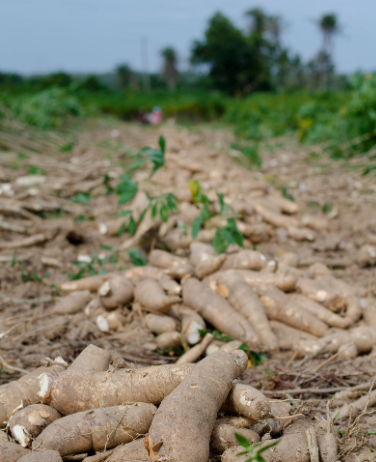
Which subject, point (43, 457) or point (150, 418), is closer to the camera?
point (43, 457)

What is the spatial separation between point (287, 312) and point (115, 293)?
3.96 feet

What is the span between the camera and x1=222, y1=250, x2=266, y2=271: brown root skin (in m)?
2.91

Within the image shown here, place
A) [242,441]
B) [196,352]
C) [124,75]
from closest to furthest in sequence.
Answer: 1. [242,441]
2. [196,352]
3. [124,75]

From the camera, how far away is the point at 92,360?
171 centimetres

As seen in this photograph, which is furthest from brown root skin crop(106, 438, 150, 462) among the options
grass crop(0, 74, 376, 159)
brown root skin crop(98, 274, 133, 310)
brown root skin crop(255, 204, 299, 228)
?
grass crop(0, 74, 376, 159)

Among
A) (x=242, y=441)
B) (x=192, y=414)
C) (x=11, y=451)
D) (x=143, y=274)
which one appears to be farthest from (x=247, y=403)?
(x=143, y=274)

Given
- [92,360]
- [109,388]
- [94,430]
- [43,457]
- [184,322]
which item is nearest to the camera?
[43,457]

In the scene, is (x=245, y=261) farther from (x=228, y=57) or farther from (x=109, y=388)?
(x=228, y=57)

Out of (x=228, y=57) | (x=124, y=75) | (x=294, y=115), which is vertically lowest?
(x=294, y=115)

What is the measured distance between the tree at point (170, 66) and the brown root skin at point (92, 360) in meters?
43.4

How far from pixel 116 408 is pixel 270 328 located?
134 cm

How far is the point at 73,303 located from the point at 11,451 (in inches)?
57.2

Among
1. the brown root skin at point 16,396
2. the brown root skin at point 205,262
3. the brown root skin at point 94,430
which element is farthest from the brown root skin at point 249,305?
the brown root skin at point 16,396

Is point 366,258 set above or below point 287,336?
above
